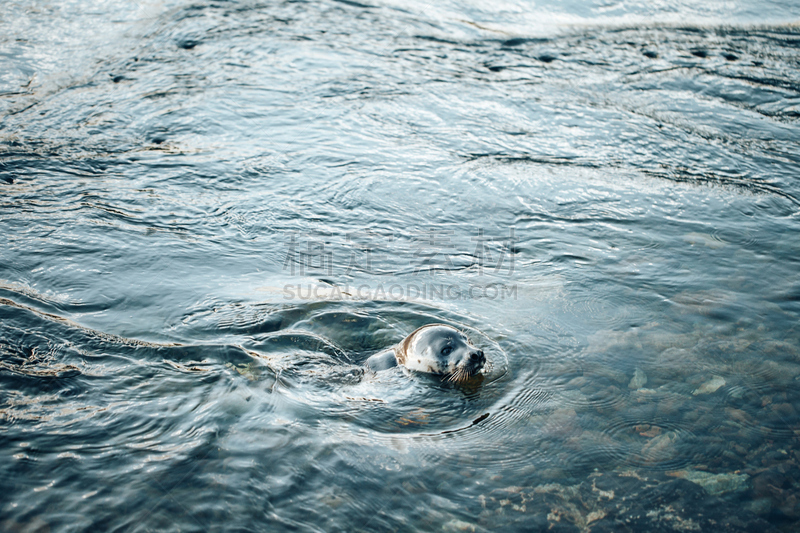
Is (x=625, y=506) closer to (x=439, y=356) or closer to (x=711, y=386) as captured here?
(x=711, y=386)

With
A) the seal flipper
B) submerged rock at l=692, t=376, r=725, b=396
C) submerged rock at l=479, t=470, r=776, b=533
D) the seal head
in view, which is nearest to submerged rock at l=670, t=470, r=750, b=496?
submerged rock at l=479, t=470, r=776, b=533

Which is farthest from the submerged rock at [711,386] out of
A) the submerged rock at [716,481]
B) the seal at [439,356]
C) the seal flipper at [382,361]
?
the seal flipper at [382,361]

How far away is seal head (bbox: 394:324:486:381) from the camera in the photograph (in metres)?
4.09

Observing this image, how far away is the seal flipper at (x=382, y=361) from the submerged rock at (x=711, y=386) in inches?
A: 80.5

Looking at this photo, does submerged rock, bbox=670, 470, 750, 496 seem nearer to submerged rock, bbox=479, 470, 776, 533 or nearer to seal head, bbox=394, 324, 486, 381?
submerged rock, bbox=479, 470, 776, 533

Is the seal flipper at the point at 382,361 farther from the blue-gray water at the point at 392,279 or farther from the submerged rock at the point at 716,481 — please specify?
the submerged rock at the point at 716,481

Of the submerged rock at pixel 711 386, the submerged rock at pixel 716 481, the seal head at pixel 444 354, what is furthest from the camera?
the seal head at pixel 444 354

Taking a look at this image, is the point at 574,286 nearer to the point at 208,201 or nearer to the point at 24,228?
the point at 208,201

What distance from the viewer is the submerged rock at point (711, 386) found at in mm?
3931

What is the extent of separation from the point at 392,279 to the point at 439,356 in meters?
1.31

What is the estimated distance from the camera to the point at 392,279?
5.32 meters

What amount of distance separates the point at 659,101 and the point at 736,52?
2.65m

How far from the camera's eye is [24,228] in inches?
222

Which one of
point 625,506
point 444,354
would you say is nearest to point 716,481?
point 625,506
